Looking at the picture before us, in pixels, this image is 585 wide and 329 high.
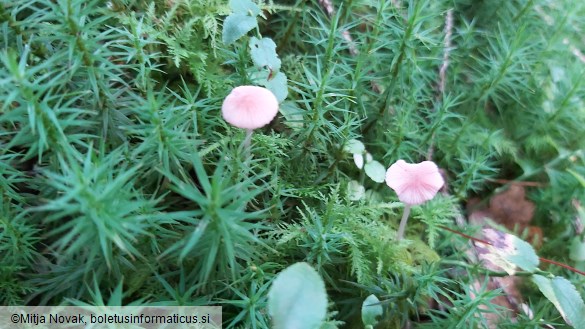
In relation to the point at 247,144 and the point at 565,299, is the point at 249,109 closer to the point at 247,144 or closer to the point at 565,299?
the point at 247,144

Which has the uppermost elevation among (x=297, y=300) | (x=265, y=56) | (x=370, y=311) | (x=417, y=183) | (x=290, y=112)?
(x=265, y=56)

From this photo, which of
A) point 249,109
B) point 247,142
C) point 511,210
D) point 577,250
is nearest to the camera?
point 249,109

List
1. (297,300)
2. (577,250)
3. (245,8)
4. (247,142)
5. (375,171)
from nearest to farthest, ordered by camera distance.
Result: (297,300) < (247,142) < (245,8) < (375,171) < (577,250)

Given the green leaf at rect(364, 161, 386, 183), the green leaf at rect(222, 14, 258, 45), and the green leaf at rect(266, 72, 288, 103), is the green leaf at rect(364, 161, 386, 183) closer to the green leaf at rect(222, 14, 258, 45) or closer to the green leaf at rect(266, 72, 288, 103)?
the green leaf at rect(266, 72, 288, 103)

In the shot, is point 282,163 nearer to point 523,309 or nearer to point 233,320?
point 233,320

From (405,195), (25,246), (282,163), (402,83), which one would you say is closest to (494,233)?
(405,195)

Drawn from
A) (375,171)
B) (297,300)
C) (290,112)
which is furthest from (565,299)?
(290,112)
